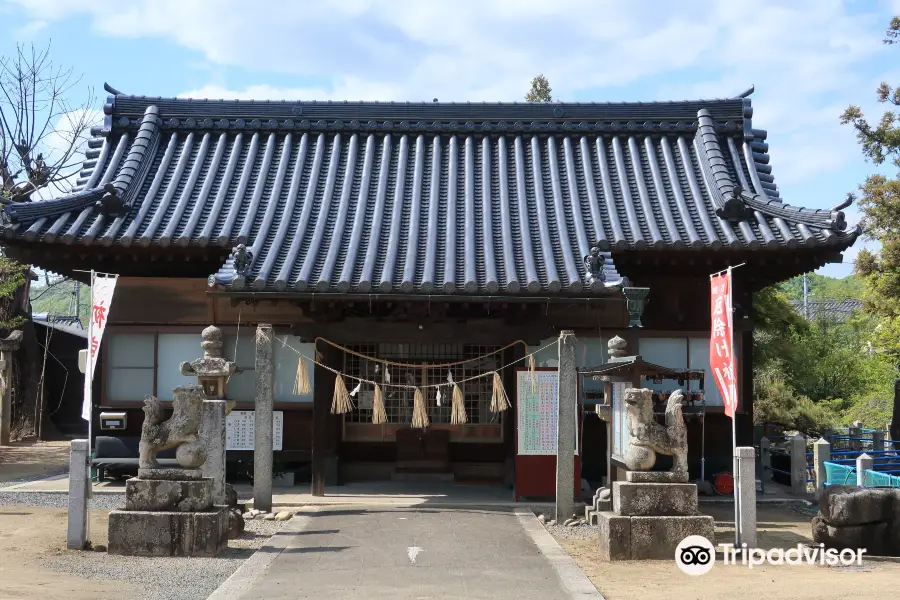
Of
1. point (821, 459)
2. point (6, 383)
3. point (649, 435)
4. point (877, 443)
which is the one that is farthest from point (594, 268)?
Result: point (6, 383)

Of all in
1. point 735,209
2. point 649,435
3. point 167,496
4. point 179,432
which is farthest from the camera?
point 735,209

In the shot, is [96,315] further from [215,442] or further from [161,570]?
[161,570]

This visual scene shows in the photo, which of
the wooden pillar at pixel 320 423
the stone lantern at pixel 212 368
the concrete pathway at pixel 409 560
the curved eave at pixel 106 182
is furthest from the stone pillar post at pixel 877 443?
the curved eave at pixel 106 182

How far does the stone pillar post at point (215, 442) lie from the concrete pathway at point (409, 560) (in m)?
1.03

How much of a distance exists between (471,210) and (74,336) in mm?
17201

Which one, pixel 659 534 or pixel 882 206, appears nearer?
pixel 659 534

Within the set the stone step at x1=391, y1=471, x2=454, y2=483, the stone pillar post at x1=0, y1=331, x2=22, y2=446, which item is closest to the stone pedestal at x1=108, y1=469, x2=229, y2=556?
the stone step at x1=391, y1=471, x2=454, y2=483

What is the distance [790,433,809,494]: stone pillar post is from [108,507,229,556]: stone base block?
10661 millimetres

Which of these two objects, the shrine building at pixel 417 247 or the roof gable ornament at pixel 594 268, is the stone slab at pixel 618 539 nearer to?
the shrine building at pixel 417 247

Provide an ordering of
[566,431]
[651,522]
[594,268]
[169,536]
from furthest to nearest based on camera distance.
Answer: [594,268] → [566,431] → [651,522] → [169,536]

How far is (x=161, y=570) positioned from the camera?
882 cm

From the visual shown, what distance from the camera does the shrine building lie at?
13.7 m

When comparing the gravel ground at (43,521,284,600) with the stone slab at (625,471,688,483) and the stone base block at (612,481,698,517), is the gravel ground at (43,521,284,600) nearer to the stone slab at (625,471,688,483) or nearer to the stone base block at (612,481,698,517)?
the stone base block at (612,481,698,517)

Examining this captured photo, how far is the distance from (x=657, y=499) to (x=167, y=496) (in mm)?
5701
